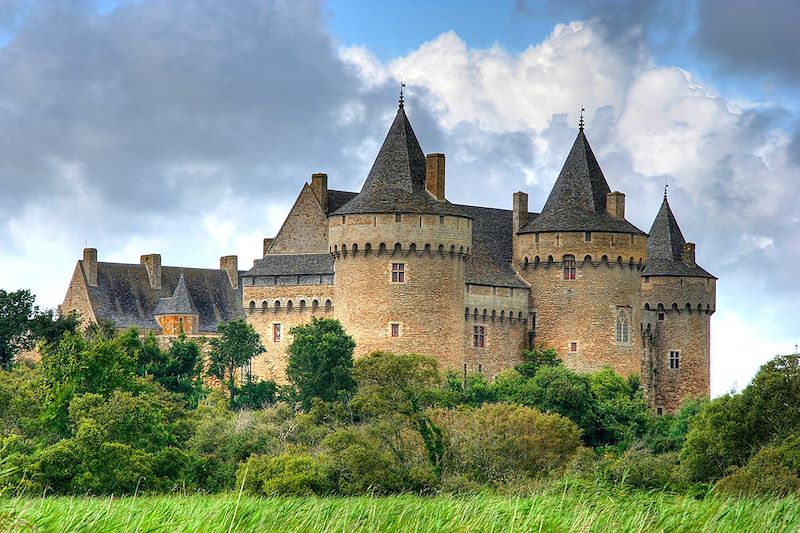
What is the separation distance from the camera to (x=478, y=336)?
223 feet

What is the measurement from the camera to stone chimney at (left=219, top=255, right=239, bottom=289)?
80.5m

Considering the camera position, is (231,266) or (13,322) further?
(231,266)

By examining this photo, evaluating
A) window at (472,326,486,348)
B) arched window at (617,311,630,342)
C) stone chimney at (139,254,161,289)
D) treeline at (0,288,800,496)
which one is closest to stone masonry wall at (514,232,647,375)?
arched window at (617,311,630,342)

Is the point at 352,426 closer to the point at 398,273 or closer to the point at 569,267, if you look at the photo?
the point at 398,273

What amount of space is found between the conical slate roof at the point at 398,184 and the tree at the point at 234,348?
638cm

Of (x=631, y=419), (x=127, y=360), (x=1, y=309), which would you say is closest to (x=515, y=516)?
(x=127, y=360)

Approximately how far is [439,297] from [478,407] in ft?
16.6

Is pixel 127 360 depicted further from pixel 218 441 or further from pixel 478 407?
pixel 478 407

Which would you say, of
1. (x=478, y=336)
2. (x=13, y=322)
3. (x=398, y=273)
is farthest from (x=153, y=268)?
(x=398, y=273)

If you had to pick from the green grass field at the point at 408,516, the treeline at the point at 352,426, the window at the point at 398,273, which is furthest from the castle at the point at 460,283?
the green grass field at the point at 408,516

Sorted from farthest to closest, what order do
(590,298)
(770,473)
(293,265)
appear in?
(293,265)
(590,298)
(770,473)

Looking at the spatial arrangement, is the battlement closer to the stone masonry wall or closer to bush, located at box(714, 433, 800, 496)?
the stone masonry wall

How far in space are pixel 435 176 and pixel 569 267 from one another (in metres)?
6.88

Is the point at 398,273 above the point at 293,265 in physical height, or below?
below
